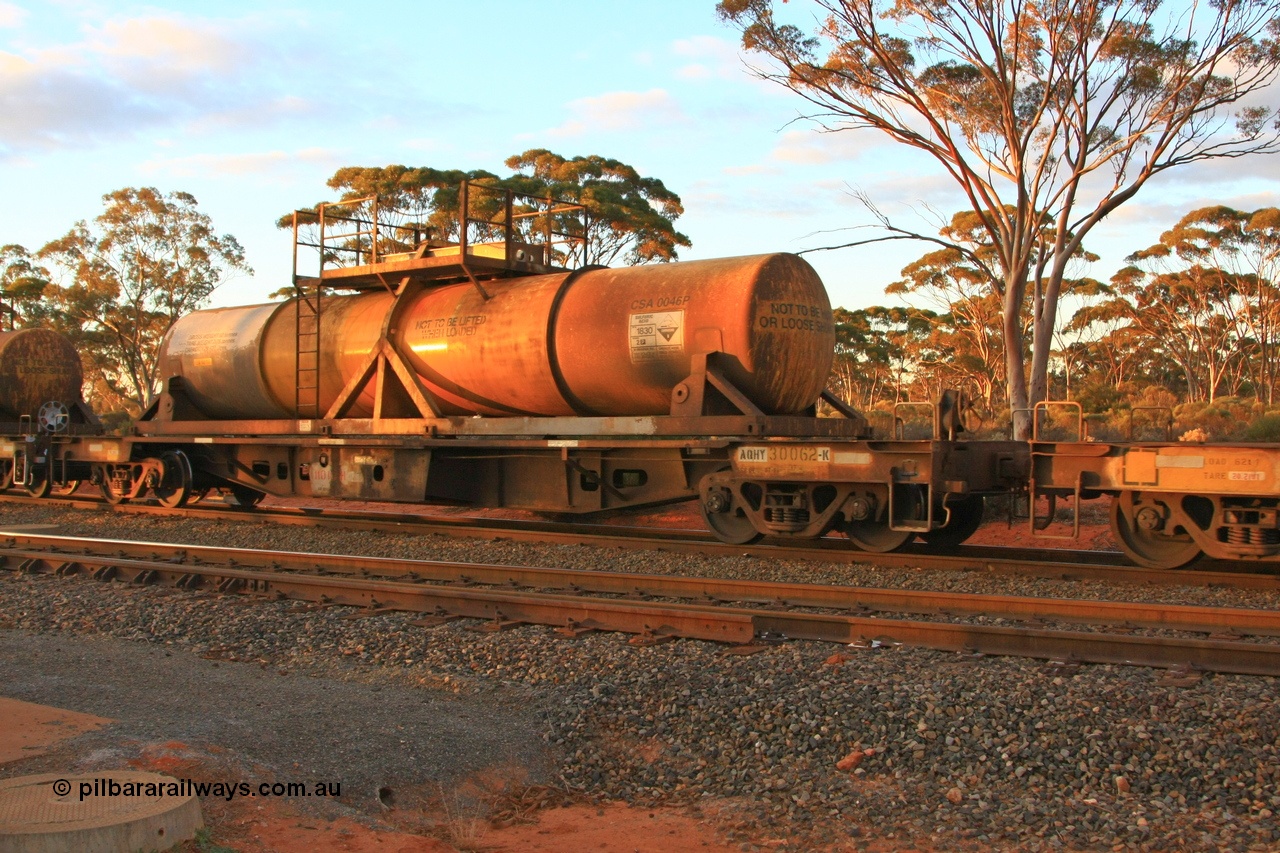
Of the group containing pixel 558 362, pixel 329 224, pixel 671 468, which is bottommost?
pixel 671 468

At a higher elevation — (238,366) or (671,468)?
(238,366)

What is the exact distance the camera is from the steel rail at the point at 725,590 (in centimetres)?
736

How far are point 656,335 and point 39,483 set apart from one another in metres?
13.0

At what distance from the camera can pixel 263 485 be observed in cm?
1548

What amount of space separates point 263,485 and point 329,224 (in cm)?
386

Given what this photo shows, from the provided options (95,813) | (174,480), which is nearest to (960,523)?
(95,813)

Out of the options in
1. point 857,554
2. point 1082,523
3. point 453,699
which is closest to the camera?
point 453,699

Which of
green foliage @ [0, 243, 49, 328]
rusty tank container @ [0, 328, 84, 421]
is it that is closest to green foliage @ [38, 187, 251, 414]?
green foliage @ [0, 243, 49, 328]

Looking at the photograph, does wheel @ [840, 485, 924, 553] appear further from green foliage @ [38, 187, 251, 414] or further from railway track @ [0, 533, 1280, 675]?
green foliage @ [38, 187, 251, 414]

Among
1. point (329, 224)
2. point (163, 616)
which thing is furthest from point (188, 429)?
point (163, 616)

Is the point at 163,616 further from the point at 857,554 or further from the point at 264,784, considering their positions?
the point at 857,554

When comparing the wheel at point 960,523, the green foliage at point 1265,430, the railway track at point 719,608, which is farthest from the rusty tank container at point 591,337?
the green foliage at point 1265,430

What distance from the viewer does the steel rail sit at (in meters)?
7.36

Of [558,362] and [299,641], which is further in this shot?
[558,362]
